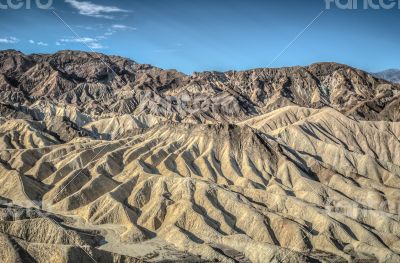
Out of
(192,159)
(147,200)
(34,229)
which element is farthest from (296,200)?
(34,229)

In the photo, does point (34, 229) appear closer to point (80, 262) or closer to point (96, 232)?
point (80, 262)

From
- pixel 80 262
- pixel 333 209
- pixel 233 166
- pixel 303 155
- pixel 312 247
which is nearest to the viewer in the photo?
pixel 80 262

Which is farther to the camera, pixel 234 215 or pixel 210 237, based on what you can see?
pixel 234 215

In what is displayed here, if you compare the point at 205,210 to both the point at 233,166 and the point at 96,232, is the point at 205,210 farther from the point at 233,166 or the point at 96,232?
the point at 233,166

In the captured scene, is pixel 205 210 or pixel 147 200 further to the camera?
pixel 147 200

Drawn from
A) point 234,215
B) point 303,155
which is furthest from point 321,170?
point 234,215

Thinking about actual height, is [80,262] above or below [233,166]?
above

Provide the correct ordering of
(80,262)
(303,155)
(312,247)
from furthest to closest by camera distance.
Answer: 1. (303,155)
2. (312,247)
3. (80,262)

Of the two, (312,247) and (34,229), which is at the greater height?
(34,229)

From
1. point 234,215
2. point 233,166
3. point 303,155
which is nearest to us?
point 234,215
